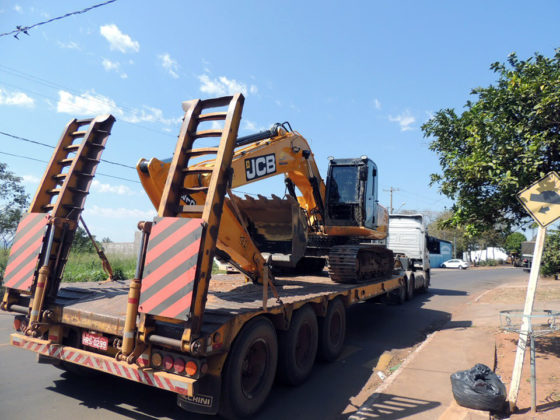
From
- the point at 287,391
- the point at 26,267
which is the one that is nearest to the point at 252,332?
the point at 287,391

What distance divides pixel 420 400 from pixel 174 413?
114 inches

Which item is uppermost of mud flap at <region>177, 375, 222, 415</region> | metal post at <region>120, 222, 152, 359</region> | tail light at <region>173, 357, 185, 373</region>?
metal post at <region>120, 222, 152, 359</region>

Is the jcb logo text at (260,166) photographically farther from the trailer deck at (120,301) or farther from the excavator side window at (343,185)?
the excavator side window at (343,185)

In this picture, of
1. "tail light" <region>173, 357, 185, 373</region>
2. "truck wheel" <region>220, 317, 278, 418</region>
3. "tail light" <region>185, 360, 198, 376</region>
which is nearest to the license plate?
"tail light" <region>173, 357, 185, 373</region>

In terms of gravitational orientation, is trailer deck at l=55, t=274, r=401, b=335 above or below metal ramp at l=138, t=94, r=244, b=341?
below

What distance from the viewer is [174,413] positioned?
410 centimetres

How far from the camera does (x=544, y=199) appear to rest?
4383mm

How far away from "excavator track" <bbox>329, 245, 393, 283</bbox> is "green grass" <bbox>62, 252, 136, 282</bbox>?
8.25 metres

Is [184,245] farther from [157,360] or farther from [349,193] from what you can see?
[349,193]

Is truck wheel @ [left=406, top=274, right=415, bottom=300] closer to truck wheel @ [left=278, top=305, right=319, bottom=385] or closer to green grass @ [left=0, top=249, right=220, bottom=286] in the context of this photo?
truck wheel @ [left=278, top=305, right=319, bottom=385]

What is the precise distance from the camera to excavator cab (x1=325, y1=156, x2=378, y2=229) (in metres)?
8.74

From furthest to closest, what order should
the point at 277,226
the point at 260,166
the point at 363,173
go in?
1. the point at 363,173
2. the point at 277,226
3. the point at 260,166

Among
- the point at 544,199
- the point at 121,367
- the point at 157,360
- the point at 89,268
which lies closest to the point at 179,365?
the point at 157,360

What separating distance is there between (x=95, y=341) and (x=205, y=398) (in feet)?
4.72
